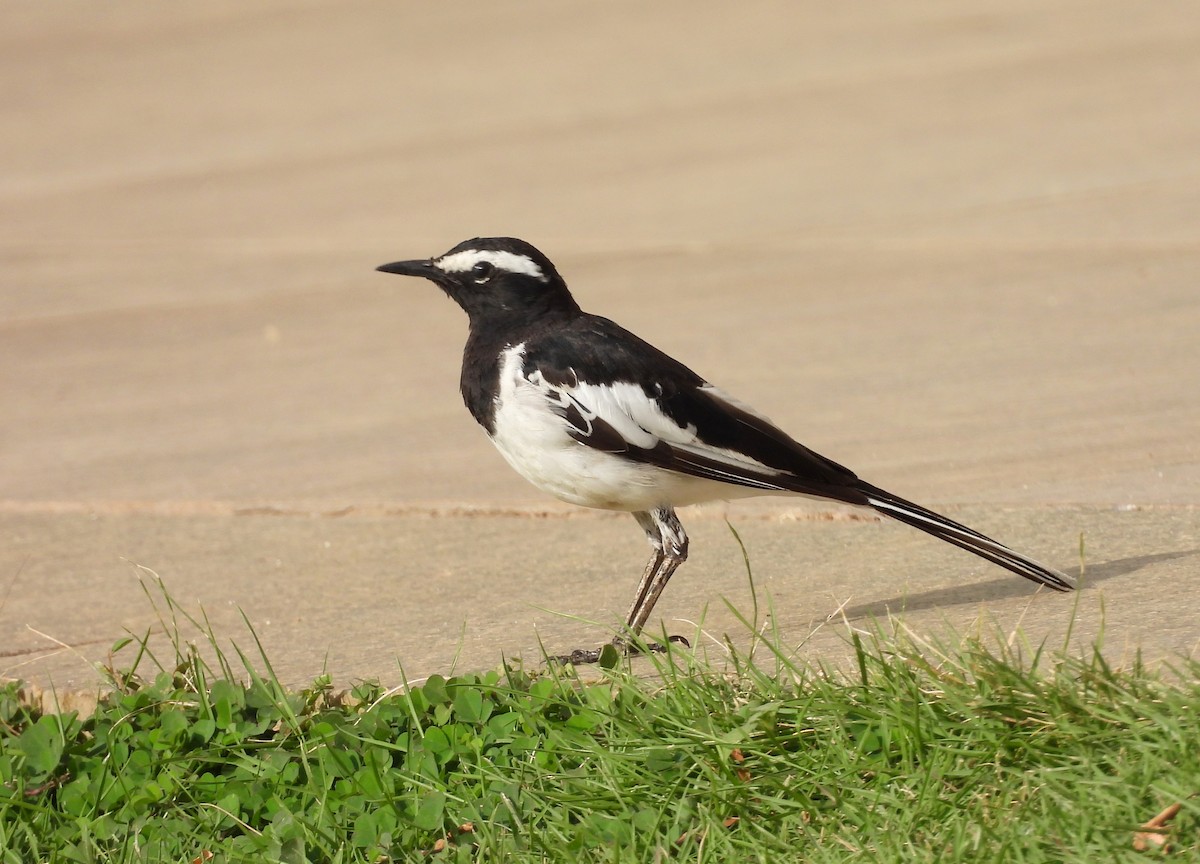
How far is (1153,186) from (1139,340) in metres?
3.36

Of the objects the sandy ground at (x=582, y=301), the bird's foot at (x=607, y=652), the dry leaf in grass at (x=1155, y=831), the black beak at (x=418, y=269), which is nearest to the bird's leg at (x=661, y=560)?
the bird's foot at (x=607, y=652)

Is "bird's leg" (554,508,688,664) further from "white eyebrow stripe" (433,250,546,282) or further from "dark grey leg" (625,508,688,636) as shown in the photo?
"white eyebrow stripe" (433,250,546,282)

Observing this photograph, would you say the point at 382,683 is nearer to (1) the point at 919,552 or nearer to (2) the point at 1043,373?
(1) the point at 919,552

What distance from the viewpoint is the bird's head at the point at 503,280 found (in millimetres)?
5109

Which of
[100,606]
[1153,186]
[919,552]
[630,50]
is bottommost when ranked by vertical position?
[100,606]

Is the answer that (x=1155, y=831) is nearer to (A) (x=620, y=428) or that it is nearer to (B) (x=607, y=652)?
(B) (x=607, y=652)

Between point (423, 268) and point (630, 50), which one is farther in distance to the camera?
point (630, 50)

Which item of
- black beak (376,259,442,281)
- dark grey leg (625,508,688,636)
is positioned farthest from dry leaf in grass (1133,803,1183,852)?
black beak (376,259,442,281)

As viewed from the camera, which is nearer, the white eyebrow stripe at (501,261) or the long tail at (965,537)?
the long tail at (965,537)

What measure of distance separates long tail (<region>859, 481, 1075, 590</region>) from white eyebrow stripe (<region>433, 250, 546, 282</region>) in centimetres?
115

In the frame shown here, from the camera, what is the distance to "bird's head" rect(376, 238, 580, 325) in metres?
5.11

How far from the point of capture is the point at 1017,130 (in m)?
12.8

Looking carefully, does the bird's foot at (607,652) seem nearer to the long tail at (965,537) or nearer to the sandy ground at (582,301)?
the sandy ground at (582,301)

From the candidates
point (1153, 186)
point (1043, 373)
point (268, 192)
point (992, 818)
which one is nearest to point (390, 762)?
point (992, 818)
